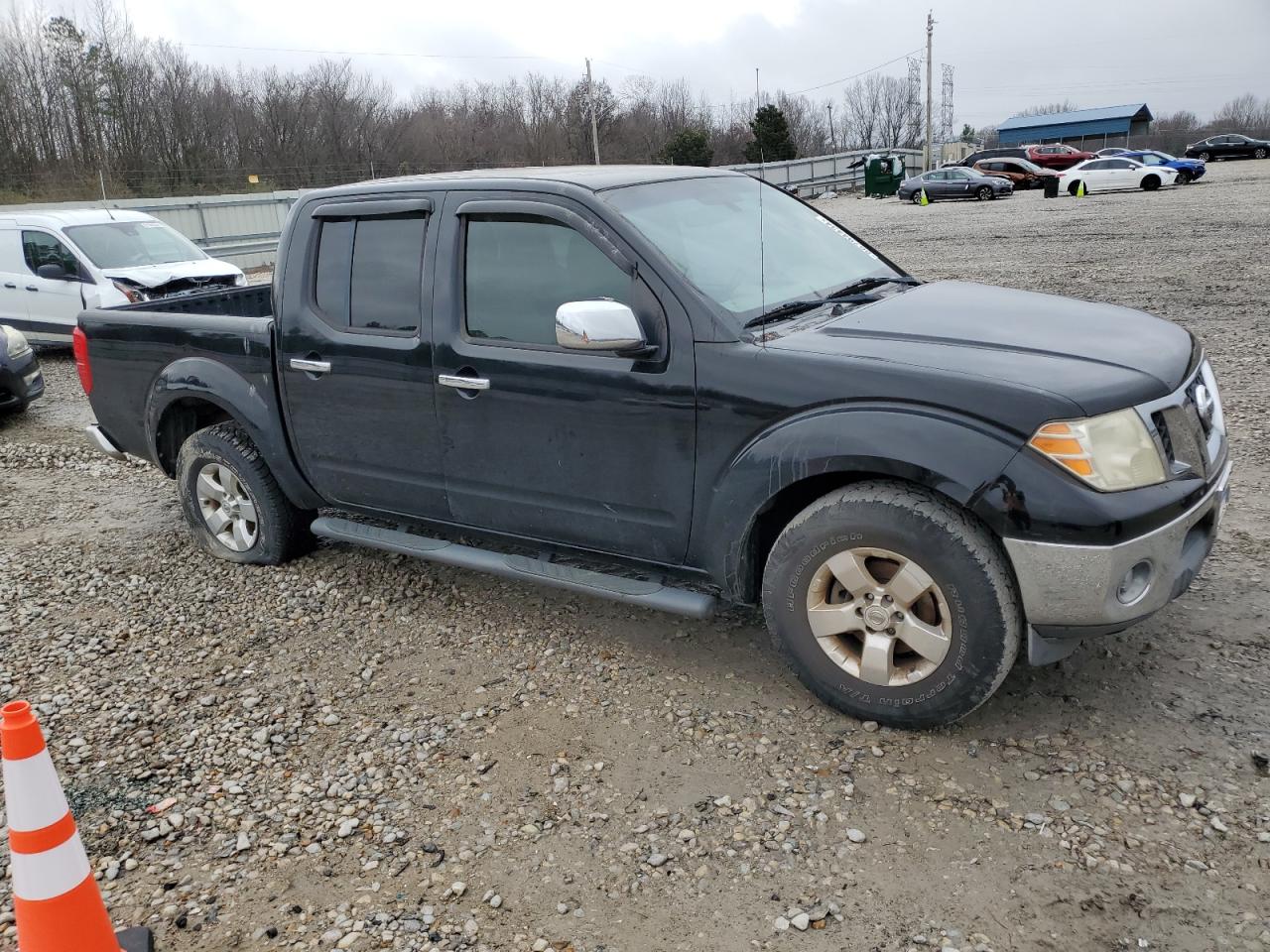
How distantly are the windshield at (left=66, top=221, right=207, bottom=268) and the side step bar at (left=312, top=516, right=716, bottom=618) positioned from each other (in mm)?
9124

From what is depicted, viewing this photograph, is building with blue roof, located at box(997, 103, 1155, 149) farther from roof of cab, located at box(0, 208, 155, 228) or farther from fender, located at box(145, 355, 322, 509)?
fender, located at box(145, 355, 322, 509)

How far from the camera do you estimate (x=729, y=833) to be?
3033 mm

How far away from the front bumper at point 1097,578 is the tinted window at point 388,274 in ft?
8.48

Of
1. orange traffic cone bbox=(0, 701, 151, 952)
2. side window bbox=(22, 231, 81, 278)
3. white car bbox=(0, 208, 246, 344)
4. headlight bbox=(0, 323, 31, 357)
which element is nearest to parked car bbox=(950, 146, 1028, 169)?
white car bbox=(0, 208, 246, 344)

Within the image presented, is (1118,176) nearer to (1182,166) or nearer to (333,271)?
(1182,166)

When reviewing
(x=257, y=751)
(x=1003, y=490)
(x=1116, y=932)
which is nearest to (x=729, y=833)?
(x=1116, y=932)

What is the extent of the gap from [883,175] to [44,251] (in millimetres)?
36776

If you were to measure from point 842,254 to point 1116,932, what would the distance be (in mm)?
2922

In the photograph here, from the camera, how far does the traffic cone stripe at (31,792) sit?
7.76 feet

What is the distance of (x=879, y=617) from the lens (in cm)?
334

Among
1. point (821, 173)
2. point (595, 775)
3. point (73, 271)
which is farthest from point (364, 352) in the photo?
point (821, 173)

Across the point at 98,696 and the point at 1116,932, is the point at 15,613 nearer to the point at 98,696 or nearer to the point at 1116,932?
the point at 98,696

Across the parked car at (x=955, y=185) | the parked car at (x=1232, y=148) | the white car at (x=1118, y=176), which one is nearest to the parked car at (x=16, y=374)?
the parked car at (x=955, y=185)

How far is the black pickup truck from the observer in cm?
309
